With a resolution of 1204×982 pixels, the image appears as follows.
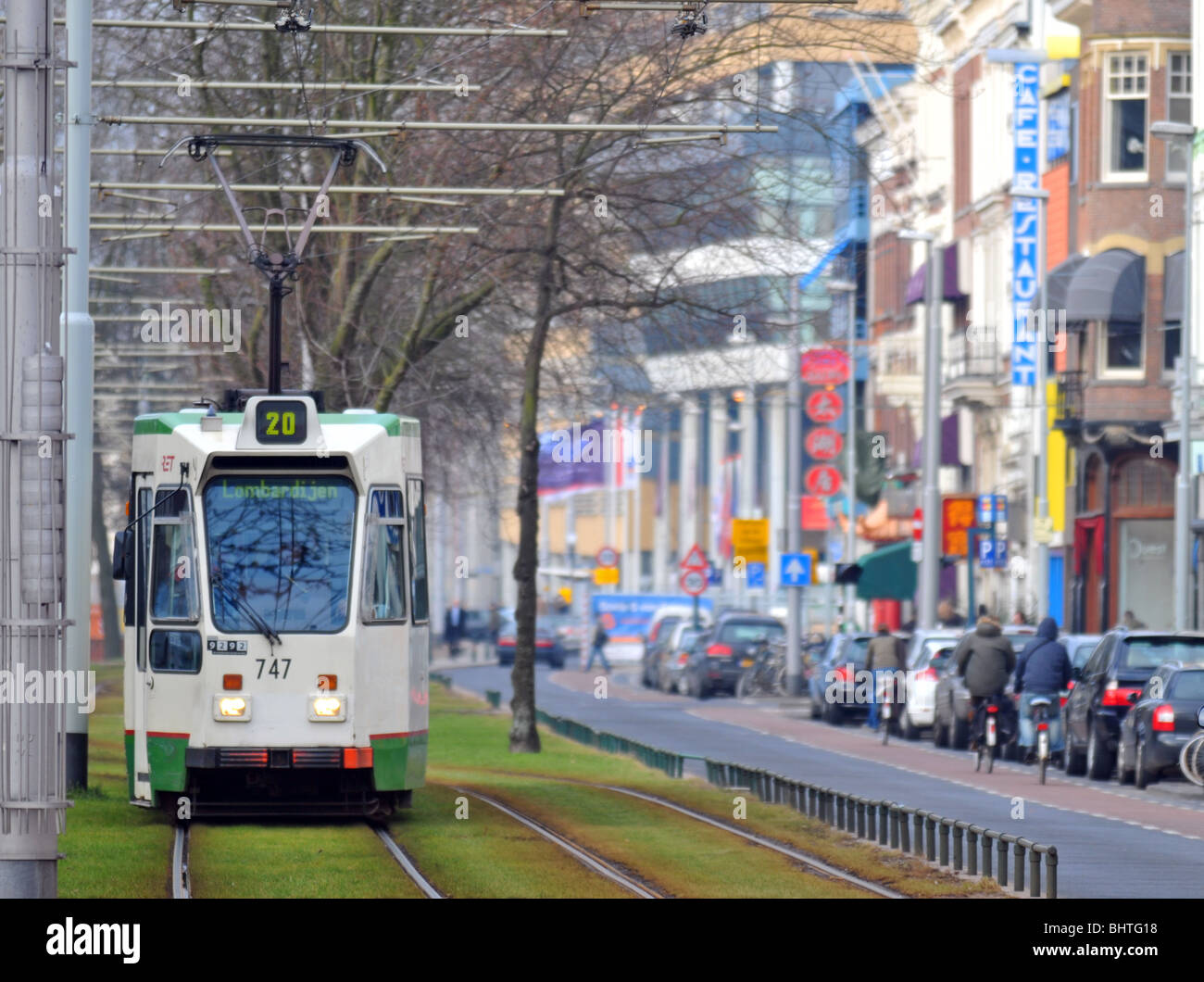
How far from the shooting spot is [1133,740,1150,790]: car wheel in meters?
26.6

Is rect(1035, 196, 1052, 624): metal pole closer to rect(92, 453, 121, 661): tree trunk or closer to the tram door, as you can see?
rect(92, 453, 121, 661): tree trunk

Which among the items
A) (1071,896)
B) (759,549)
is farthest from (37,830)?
(759,549)

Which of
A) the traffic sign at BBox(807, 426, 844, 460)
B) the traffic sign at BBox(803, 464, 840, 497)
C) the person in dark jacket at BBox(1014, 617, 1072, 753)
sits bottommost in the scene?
the person in dark jacket at BBox(1014, 617, 1072, 753)

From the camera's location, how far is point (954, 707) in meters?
35.2

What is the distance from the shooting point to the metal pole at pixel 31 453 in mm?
11297

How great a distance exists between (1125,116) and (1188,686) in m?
26.8

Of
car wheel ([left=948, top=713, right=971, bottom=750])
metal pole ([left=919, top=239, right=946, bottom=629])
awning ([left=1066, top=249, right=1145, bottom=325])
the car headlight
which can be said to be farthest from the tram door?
awning ([left=1066, top=249, right=1145, bottom=325])

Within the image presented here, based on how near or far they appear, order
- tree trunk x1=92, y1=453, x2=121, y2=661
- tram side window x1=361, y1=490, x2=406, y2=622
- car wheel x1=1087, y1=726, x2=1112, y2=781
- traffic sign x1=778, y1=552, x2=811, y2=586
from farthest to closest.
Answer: tree trunk x1=92, y1=453, x2=121, y2=661 < traffic sign x1=778, y1=552, x2=811, y2=586 < car wheel x1=1087, y1=726, x2=1112, y2=781 < tram side window x1=361, y1=490, x2=406, y2=622

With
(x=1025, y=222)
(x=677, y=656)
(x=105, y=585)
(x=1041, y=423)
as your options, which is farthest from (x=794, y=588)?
(x=105, y=585)

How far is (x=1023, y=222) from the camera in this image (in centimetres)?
5278

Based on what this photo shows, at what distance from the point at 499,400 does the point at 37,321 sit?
2433 cm

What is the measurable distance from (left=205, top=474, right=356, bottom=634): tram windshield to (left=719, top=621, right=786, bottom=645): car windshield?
1425 inches

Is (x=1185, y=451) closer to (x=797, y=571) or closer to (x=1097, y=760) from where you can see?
(x=797, y=571)
